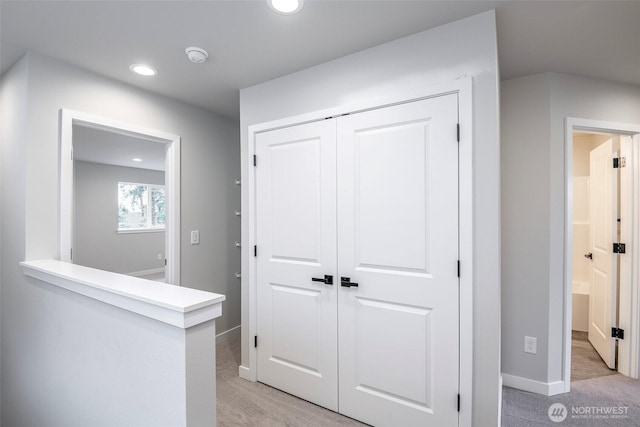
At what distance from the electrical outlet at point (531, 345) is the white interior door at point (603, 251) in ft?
3.17

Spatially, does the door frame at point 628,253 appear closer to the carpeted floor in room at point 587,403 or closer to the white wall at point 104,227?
the carpeted floor in room at point 587,403

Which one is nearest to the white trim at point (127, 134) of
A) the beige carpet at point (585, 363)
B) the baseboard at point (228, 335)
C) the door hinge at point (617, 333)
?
the baseboard at point (228, 335)

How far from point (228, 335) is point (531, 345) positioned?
2896 mm

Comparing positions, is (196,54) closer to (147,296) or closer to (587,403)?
(147,296)

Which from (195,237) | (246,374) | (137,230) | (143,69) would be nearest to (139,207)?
(137,230)

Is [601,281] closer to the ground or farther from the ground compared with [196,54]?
closer to the ground

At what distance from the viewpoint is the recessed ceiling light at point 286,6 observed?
1518 millimetres

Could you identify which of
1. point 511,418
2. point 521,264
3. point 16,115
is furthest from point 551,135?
point 16,115

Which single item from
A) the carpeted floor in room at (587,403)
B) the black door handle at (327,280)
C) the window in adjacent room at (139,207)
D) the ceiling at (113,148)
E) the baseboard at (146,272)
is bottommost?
the baseboard at (146,272)

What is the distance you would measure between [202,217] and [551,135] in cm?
325

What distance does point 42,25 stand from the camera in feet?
5.68

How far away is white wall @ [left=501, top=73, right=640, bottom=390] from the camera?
2.30 m

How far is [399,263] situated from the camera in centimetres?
181

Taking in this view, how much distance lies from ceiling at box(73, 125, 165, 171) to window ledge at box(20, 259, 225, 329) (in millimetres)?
2438
